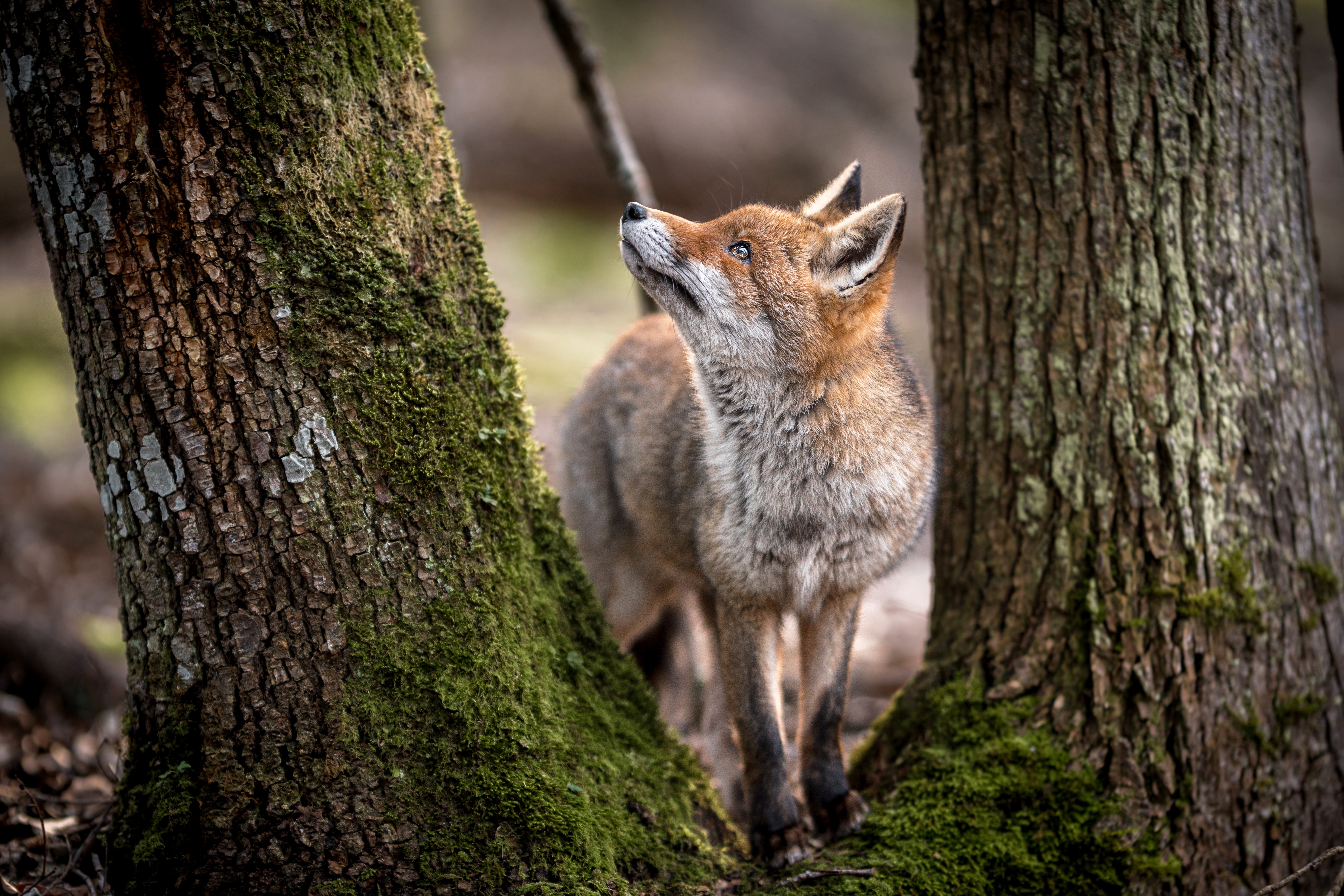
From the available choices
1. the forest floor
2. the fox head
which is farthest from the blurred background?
the fox head

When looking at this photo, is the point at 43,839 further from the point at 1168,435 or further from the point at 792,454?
the point at 1168,435

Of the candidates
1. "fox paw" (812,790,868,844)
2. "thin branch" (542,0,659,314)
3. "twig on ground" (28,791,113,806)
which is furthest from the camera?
"thin branch" (542,0,659,314)

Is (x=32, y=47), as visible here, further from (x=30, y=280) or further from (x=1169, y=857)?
(x=30, y=280)

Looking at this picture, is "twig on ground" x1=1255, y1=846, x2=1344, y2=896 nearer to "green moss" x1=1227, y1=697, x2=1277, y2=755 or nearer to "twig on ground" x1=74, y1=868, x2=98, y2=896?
"green moss" x1=1227, y1=697, x2=1277, y2=755

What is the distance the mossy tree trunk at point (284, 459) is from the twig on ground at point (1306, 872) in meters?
1.95

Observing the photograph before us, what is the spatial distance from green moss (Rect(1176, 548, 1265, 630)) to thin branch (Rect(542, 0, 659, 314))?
309cm

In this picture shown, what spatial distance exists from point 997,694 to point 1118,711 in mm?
439

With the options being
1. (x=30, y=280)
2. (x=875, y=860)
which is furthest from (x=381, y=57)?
(x=30, y=280)

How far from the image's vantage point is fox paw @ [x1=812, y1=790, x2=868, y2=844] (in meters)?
3.46

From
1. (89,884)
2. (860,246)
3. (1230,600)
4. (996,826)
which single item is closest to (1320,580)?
(1230,600)

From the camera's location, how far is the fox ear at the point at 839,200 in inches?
166

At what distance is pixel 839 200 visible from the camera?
4.30 metres

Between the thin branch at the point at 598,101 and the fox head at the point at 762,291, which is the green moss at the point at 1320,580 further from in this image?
the thin branch at the point at 598,101

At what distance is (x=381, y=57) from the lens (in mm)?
2746
